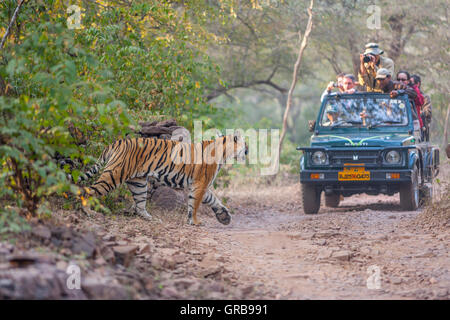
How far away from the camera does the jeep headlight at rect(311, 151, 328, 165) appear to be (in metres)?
9.85

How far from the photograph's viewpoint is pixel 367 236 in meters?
7.83

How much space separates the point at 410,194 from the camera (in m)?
9.80

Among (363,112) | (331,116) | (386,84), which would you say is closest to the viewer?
(363,112)

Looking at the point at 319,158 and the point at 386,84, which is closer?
the point at 319,158

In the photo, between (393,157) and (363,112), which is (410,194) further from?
(363,112)

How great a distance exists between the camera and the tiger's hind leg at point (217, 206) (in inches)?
347

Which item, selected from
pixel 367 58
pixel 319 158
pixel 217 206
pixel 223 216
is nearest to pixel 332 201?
pixel 319 158

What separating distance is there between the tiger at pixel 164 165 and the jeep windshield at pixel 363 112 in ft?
7.56

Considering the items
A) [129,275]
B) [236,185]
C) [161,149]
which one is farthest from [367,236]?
[236,185]

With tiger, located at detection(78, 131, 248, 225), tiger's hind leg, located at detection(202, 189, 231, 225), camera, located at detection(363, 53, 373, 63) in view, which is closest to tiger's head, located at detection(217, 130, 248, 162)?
tiger, located at detection(78, 131, 248, 225)

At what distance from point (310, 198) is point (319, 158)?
677mm

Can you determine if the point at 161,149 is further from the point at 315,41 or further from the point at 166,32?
the point at 315,41

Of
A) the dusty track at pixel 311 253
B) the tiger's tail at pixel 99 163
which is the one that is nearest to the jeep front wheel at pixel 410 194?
the dusty track at pixel 311 253

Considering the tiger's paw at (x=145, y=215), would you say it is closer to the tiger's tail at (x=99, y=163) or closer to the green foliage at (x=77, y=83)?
the tiger's tail at (x=99, y=163)
